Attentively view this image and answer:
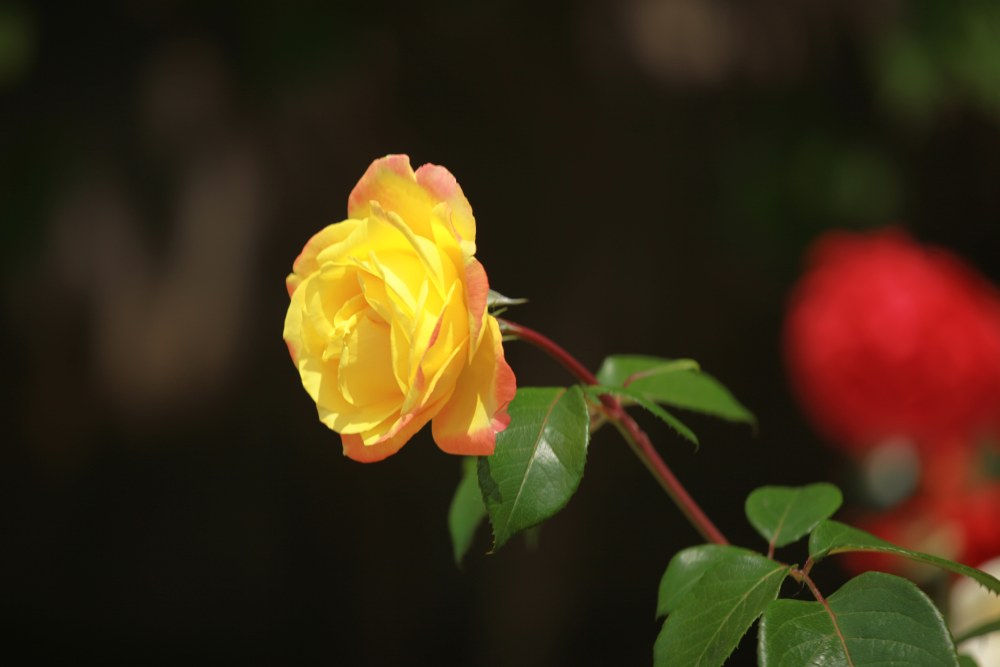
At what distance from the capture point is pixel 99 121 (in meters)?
1.63

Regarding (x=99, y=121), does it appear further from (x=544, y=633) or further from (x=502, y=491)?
(x=502, y=491)

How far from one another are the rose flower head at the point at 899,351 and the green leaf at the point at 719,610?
0.91 meters

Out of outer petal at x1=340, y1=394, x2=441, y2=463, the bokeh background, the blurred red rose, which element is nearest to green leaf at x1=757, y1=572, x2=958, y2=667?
outer petal at x1=340, y1=394, x2=441, y2=463

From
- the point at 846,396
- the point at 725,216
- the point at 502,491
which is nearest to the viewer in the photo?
the point at 502,491

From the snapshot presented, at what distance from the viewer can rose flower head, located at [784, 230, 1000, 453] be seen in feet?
3.80

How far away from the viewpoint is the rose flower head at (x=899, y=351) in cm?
116

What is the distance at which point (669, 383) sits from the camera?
1.46 feet

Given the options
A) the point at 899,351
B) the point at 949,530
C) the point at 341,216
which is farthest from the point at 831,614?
the point at 341,216

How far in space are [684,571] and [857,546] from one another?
0.07 meters

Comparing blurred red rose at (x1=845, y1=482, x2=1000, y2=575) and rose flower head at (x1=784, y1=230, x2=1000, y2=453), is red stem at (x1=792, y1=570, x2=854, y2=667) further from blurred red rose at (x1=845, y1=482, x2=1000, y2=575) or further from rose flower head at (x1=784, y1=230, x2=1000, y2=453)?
rose flower head at (x1=784, y1=230, x2=1000, y2=453)

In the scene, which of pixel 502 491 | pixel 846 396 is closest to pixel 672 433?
pixel 846 396

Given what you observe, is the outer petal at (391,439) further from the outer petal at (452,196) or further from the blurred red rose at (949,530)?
the blurred red rose at (949,530)

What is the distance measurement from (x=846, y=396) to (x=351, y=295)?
0.98m

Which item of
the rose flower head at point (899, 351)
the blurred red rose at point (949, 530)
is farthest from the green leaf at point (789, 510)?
the rose flower head at point (899, 351)
